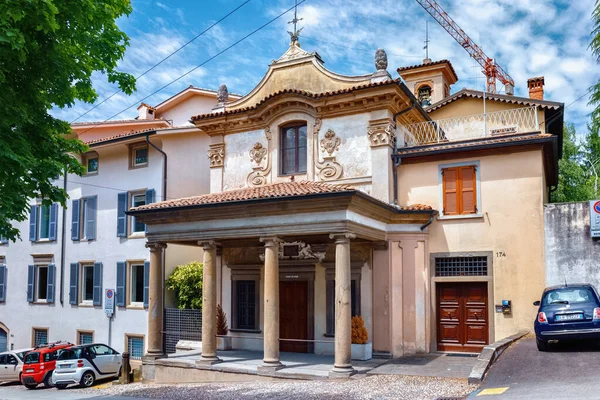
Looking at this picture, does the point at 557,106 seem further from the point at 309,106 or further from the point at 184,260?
the point at 184,260

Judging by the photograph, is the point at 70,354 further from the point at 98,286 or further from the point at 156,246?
the point at 156,246

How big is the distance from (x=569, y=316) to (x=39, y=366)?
1798 centimetres

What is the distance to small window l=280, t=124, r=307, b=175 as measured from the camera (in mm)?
18984

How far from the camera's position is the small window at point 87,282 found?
2619cm

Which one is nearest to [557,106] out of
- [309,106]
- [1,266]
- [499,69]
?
[309,106]

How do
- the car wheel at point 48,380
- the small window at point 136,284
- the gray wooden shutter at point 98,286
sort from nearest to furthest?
the car wheel at point 48,380
the small window at point 136,284
the gray wooden shutter at point 98,286

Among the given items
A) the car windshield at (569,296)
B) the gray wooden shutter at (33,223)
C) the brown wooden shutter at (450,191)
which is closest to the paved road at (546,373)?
the car windshield at (569,296)

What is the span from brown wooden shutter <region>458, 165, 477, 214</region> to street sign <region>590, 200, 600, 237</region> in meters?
3.08

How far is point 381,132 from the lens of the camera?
57.4 feet

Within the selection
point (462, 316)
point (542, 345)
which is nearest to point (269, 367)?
point (462, 316)

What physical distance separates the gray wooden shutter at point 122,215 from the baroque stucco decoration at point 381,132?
1210 centimetres

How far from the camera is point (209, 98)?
30375 millimetres

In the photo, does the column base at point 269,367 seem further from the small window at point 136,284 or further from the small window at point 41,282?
the small window at point 41,282

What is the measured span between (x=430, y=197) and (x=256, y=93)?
6.86 metres
